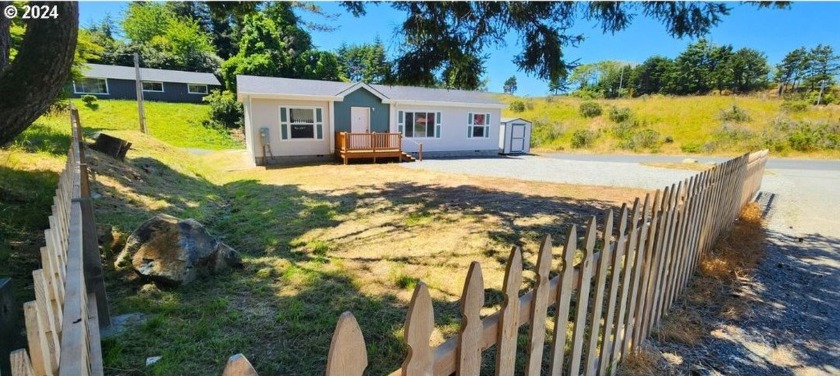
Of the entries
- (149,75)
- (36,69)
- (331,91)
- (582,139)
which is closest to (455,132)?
(331,91)

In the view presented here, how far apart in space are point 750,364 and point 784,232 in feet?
14.8

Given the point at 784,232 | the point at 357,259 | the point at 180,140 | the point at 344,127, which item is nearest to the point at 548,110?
the point at 344,127

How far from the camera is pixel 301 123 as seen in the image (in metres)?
15.3

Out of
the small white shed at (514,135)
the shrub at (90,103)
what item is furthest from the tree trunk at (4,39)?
the shrub at (90,103)

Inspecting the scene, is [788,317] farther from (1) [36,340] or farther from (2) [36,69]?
(2) [36,69]

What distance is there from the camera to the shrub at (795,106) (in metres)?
29.8

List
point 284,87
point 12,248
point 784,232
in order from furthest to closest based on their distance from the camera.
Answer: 1. point 284,87
2. point 784,232
3. point 12,248

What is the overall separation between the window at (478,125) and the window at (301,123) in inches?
300

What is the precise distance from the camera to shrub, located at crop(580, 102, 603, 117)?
33.9 meters

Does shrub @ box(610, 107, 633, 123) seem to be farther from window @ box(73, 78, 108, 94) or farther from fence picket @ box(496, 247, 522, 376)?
window @ box(73, 78, 108, 94)

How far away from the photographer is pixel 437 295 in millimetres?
3238

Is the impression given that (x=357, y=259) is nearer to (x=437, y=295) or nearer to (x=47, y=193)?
(x=437, y=295)

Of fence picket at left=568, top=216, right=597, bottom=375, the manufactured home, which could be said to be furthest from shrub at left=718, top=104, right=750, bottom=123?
fence picket at left=568, top=216, right=597, bottom=375

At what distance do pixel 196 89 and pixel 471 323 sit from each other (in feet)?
136
